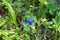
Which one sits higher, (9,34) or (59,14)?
(59,14)

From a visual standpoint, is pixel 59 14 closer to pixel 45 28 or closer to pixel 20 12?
pixel 45 28

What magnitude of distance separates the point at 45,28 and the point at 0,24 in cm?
46

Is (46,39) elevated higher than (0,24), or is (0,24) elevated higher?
(0,24)

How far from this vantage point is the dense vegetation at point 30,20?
184 cm

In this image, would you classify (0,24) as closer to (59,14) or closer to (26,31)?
(26,31)

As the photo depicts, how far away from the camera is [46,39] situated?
1899mm

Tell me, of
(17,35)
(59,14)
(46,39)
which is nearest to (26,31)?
(17,35)

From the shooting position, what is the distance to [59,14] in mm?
1870

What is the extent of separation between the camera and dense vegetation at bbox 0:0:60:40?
6.04ft

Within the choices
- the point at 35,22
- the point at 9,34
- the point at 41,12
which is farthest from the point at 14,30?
the point at 41,12

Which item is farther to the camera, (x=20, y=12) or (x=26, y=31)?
(x=20, y=12)

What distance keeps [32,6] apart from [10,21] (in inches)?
11.8

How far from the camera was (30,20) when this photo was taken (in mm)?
1823

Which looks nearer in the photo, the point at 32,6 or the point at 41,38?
the point at 41,38
